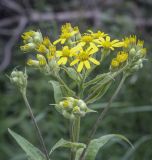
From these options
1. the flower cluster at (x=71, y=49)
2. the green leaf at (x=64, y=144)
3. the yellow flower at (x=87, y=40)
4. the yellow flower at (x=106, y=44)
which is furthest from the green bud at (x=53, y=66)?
the green leaf at (x=64, y=144)

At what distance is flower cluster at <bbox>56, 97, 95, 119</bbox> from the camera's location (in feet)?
9.05

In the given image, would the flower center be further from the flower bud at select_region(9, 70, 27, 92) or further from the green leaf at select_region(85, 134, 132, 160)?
the green leaf at select_region(85, 134, 132, 160)

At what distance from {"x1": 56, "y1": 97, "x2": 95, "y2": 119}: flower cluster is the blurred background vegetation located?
0.72m

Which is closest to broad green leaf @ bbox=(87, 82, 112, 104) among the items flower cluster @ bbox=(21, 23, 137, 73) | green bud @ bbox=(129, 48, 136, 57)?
flower cluster @ bbox=(21, 23, 137, 73)

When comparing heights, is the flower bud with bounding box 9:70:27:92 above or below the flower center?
below

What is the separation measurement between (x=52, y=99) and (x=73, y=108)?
2636 millimetres

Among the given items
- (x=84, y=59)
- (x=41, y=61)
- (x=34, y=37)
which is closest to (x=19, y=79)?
(x=41, y=61)

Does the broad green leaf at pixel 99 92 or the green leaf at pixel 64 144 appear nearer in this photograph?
the green leaf at pixel 64 144

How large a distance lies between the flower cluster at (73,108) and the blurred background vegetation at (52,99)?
2.36 feet

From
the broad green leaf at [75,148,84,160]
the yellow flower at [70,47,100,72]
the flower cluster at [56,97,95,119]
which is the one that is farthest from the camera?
the broad green leaf at [75,148,84,160]

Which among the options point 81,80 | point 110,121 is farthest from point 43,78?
point 81,80

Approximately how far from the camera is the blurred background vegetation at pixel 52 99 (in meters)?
4.79

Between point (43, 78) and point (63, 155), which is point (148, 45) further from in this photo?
point (63, 155)

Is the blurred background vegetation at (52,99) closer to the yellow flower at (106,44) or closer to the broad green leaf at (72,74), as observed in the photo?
the broad green leaf at (72,74)
